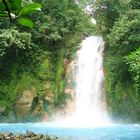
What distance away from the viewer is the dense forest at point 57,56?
1757 cm

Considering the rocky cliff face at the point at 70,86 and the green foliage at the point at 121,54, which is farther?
the rocky cliff face at the point at 70,86

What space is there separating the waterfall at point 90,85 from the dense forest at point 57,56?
0.50 m

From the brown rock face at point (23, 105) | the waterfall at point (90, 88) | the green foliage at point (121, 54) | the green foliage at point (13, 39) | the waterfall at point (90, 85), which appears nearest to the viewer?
the green foliage at point (121, 54)

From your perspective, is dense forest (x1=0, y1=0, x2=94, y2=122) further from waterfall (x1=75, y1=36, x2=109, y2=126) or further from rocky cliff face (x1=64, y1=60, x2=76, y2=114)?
waterfall (x1=75, y1=36, x2=109, y2=126)

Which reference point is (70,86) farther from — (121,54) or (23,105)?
(121,54)

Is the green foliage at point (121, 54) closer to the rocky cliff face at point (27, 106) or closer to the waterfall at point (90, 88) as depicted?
the waterfall at point (90, 88)

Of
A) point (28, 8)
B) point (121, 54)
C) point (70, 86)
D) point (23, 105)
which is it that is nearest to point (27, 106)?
point (23, 105)

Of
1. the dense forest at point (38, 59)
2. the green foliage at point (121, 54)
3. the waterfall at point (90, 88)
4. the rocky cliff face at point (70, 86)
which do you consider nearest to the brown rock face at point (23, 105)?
the dense forest at point (38, 59)

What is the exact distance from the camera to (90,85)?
1983 centimetres

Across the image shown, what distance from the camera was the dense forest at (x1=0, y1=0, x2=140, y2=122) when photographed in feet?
57.6

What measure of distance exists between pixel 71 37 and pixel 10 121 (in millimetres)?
5870

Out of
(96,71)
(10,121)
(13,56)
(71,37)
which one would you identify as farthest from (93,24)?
(10,121)

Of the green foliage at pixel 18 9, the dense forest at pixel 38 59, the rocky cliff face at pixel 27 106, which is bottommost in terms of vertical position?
the green foliage at pixel 18 9

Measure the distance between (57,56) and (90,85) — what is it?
231 cm
